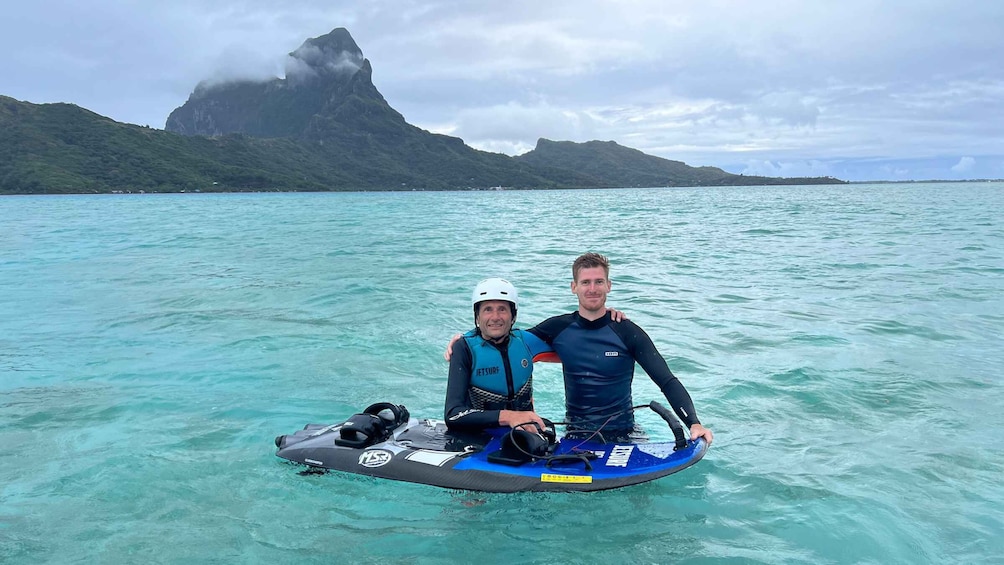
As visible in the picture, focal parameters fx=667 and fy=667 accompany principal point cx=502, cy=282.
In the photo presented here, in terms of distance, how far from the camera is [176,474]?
757 centimetres

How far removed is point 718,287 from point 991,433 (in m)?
12.1

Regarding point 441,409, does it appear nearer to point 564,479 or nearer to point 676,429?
point 564,479

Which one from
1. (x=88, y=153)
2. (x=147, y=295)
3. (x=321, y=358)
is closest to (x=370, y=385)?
(x=321, y=358)

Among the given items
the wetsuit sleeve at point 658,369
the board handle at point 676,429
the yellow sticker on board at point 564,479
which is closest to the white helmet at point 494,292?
the wetsuit sleeve at point 658,369

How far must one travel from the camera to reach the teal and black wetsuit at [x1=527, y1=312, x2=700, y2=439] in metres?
7.04

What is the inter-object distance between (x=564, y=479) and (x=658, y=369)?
1.48 m

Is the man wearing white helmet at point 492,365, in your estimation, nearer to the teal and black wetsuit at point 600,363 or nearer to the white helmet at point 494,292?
the white helmet at point 494,292

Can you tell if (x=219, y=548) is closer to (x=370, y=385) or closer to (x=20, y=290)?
(x=370, y=385)

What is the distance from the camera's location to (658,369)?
6.76 m

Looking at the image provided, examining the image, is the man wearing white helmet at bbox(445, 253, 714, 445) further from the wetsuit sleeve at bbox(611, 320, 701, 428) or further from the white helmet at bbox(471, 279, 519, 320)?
the white helmet at bbox(471, 279, 519, 320)

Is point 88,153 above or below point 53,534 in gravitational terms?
above

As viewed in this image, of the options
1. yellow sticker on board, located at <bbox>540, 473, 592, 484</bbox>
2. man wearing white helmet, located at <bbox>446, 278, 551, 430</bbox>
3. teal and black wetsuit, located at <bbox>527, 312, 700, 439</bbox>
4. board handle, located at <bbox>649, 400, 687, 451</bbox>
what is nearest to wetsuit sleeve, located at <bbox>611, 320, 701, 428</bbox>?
teal and black wetsuit, located at <bbox>527, 312, 700, 439</bbox>

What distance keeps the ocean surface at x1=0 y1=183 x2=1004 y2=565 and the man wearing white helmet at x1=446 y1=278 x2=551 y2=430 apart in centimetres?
88

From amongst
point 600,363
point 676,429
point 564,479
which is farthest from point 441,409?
point 676,429
